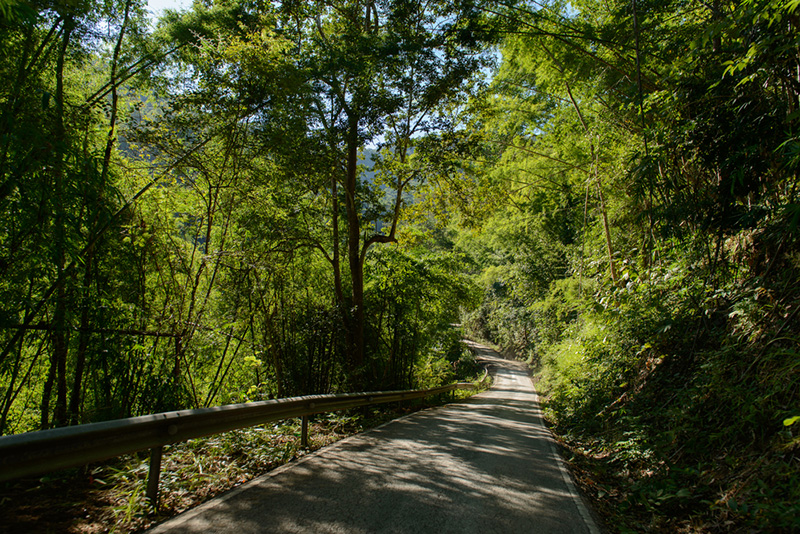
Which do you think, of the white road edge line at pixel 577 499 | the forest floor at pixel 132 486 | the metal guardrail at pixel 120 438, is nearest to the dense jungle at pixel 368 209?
the white road edge line at pixel 577 499

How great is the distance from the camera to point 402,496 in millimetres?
3213

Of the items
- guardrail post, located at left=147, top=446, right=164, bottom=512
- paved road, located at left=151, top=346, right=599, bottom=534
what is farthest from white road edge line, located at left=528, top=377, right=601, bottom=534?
guardrail post, located at left=147, top=446, right=164, bottom=512

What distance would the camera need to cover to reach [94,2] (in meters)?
3.90

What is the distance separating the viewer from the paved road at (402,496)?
8.68 ft

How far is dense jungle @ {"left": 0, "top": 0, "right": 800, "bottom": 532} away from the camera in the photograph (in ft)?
10.4

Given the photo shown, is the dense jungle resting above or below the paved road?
above

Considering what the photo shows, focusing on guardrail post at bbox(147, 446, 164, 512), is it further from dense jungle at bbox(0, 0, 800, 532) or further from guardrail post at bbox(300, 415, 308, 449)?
guardrail post at bbox(300, 415, 308, 449)

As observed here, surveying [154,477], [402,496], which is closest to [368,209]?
[402,496]

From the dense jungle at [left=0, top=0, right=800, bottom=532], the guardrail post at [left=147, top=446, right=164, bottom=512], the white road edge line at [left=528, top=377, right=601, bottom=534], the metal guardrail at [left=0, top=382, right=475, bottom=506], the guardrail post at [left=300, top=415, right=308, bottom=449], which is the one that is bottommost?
the white road edge line at [left=528, top=377, right=601, bottom=534]

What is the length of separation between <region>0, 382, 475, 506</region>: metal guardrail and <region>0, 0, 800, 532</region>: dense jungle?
1.22 meters

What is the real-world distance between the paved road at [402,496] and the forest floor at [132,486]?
25 cm

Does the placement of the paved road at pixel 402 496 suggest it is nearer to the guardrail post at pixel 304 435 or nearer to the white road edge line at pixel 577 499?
the white road edge line at pixel 577 499

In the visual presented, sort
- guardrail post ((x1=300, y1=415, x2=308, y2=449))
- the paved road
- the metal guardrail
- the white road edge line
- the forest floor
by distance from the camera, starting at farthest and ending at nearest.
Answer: guardrail post ((x1=300, y1=415, x2=308, y2=449)), the white road edge line, the paved road, the forest floor, the metal guardrail

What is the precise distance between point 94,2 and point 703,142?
21.9ft
